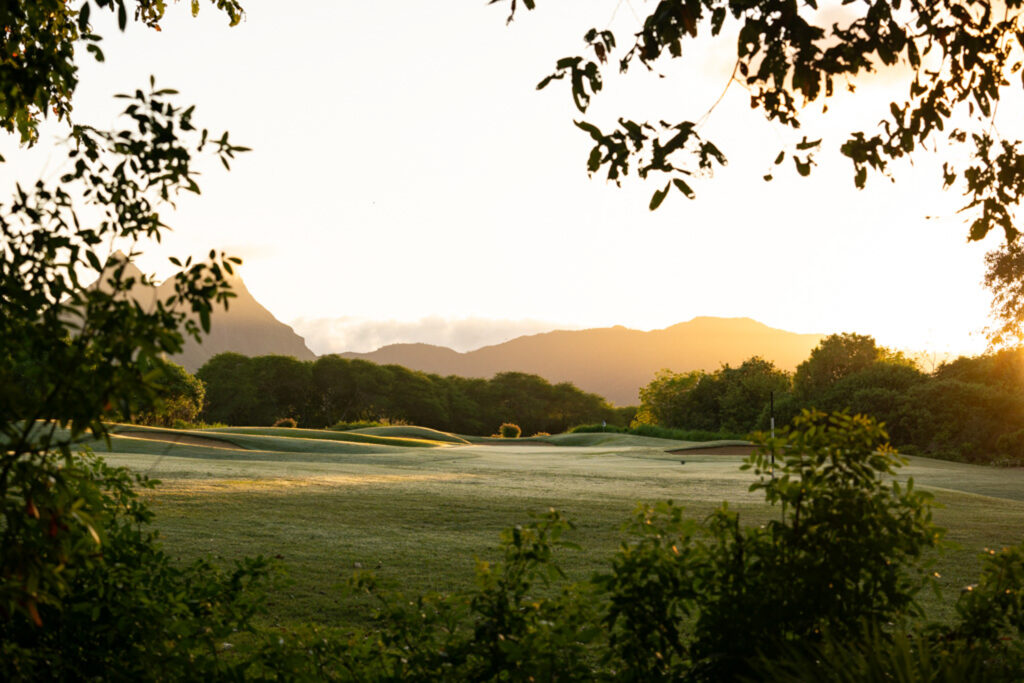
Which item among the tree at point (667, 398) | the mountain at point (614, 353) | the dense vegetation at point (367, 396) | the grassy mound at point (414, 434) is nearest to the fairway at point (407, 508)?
the grassy mound at point (414, 434)

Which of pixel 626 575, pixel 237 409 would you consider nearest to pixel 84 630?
pixel 626 575

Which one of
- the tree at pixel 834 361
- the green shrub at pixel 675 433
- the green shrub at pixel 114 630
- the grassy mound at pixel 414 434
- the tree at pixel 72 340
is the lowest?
the grassy mound at pixel 414 434

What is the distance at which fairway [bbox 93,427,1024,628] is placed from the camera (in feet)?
20.6

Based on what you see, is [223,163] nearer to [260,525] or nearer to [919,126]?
[919,126]

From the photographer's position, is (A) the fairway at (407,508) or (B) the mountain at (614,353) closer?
(A) the fairway at (407,508)

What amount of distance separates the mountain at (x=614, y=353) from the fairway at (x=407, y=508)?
14428cm

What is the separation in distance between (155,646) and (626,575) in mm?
1780

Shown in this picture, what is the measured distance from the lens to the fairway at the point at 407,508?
247 inches

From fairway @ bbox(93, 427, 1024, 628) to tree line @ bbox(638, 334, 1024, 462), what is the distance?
14167 mm

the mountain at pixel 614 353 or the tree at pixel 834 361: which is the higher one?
the mountain at pixel 614 353

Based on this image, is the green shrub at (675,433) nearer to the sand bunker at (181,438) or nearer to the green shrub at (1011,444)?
the green shrub at (1011,444)

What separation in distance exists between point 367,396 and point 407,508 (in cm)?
5563

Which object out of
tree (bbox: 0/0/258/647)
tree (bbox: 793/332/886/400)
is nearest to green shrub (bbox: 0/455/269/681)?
tree (bbox: 0/0/258/647)

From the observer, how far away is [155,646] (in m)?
2.98
